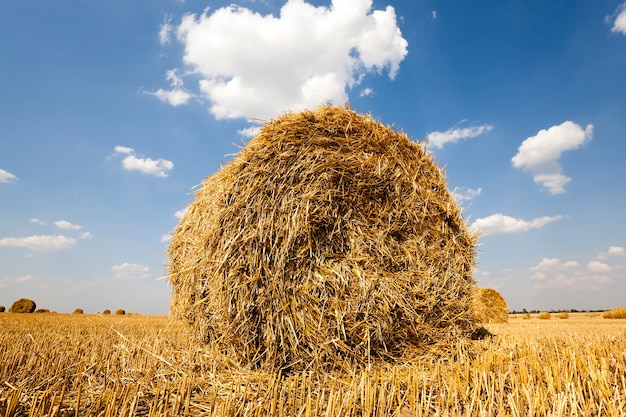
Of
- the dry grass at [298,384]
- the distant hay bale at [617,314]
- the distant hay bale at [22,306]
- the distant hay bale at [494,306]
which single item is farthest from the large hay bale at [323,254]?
the distant hay bale at [22,306]

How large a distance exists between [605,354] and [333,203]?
10.1 feet

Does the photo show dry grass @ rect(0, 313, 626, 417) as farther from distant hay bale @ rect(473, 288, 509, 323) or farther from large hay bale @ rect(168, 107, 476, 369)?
distant hay bale @ rect(473, 288, 509, 323)

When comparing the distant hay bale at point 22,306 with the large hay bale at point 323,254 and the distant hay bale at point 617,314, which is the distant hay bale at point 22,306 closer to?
the large hay bale at point 323,254

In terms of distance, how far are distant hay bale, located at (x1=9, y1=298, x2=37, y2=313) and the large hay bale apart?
1600cm

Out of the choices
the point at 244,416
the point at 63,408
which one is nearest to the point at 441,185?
the point at 244,416

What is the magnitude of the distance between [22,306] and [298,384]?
1777cm

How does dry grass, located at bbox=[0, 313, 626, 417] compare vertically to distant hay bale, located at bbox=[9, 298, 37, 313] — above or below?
below

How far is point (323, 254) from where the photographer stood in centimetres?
356

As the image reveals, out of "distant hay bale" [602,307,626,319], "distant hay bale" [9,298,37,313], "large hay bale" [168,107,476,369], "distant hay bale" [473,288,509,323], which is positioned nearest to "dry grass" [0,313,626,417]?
"large hay bale" [168,107,476,369]

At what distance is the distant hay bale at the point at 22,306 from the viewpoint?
16.2 m

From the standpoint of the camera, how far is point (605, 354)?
390 cm

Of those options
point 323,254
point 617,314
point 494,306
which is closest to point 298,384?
point 323,254

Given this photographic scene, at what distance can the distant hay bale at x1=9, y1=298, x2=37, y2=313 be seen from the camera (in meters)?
16.2

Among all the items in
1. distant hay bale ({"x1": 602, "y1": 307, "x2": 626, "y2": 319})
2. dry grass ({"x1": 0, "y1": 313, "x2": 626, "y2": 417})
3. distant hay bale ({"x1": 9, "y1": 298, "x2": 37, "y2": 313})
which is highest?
distant hay bale ({"x1": 9, "y1": 298, "x2": 37, "y2": 313})
